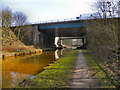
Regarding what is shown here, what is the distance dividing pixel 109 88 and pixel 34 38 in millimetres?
34133

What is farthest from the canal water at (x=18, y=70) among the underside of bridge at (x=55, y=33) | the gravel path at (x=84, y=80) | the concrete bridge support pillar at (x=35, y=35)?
the concrete bridge support pillar at (x=35, y=35)

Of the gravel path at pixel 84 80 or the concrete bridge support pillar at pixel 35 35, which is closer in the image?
the gravel path at pixel 84 80

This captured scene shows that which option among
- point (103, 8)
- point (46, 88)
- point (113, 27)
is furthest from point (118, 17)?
point (46, 88)

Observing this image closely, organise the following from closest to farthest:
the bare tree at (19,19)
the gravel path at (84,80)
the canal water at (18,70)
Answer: the gravel path at (84,80) → the canal water at (18,70) → the bare tree at (19,19)

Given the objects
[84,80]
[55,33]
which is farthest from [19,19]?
[84,80]

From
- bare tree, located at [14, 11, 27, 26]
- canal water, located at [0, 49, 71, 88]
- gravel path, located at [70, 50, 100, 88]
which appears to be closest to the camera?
gravel path, located at [70, 50, 100, 88]

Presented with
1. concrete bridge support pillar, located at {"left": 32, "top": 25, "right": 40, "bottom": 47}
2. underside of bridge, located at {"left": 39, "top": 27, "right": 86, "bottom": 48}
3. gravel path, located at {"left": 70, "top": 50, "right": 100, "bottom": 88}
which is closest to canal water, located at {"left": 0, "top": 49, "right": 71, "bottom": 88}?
gravel path, located at {"left": 70, "top": 50, "right": 100, "bottom": 88}

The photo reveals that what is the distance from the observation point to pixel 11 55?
19.2 meters

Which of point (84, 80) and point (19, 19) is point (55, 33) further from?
point (84, 80)

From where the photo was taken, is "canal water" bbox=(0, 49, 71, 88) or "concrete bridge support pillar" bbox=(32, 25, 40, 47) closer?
"canal water" bbox=(0, 49, 71, 88)

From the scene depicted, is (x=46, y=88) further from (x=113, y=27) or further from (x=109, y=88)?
(x=113, y=27)

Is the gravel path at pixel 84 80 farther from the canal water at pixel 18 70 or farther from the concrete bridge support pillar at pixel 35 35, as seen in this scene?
the concrete bridge support pillar at pixel 35 35

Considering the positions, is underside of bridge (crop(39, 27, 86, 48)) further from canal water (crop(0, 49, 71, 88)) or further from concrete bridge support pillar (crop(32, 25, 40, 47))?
canal water (crop(0, 49, 71, 88))

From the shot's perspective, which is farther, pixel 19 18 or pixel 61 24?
pixel 61 24
